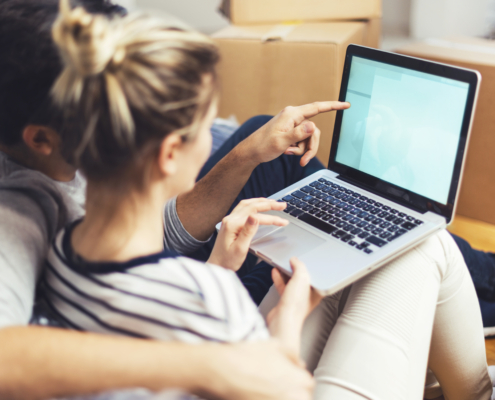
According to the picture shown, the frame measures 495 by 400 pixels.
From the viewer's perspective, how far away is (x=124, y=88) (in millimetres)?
434

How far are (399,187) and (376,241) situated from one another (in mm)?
139

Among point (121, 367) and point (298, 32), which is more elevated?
point (298, 32)

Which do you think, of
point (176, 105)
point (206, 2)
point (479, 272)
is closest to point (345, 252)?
point (176, 105)

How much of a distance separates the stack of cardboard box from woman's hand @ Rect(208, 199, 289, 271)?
0.70m

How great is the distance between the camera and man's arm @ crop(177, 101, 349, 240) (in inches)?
32.5

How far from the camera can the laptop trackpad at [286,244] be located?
0.70 metres

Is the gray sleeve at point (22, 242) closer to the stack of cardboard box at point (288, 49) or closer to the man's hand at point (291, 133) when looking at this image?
the man's hand at point (291, 133)

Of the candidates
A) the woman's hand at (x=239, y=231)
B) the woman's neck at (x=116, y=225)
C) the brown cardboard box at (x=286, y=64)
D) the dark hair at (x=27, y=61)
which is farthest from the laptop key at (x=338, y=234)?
the brown cardboard box at (x=286, y=64)

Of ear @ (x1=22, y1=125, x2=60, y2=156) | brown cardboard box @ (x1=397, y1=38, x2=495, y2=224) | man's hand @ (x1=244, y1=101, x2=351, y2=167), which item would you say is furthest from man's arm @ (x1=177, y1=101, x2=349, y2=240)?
brown cardboard box @ (x1=397, y1=38, x2=495, y2=224)

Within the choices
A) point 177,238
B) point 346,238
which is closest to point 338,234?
point 346,238

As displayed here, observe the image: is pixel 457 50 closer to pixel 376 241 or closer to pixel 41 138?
pixel 376 241

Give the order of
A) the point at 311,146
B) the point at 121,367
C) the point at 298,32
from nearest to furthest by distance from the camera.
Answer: the point at 121,367, the point at 311,146, the point at 298,32

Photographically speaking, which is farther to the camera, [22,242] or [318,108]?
[318,108]

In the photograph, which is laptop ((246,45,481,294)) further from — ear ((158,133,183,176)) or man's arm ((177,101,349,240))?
ear ((158,133,183,176))
